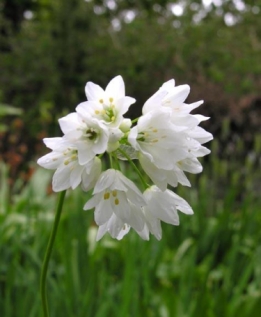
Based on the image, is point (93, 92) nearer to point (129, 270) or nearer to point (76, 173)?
point (76, 173)

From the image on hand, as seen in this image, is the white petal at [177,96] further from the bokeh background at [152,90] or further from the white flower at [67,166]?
the bokeh background at [152,90]

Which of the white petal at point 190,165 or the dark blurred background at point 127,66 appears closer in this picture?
the white petal at point 190,165

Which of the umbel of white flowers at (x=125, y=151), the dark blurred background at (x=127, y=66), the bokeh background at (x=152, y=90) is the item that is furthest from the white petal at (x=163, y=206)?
the dark blurred background at (x=127, y=66)

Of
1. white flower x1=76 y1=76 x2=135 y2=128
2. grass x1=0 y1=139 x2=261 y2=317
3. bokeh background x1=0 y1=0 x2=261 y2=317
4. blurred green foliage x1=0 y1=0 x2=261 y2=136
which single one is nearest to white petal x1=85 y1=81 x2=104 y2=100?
white flower x1=76 y1=76 x2=135 y2=128

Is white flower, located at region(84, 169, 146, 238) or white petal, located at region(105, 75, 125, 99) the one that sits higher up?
white petal, located at region(105, 75, 125, 99)

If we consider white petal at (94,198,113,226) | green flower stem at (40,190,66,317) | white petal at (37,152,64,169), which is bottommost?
green flower stem at (40,190,66,317)

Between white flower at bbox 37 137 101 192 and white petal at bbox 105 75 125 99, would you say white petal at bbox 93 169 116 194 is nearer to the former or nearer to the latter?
white flower at bbox 37 137 101 192

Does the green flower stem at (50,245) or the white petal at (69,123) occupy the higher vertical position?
the white petal at (69,123)
